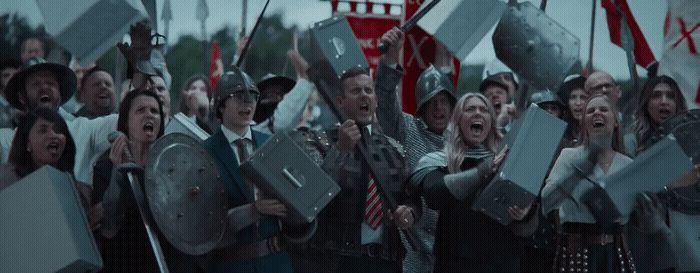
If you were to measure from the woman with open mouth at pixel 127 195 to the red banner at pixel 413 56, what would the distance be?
311 centimetres

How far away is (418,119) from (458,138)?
0.87 meters

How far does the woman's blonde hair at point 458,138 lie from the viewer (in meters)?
8.35

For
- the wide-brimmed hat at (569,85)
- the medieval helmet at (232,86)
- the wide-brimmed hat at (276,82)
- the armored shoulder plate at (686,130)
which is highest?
the medieval helmet at (232,86)

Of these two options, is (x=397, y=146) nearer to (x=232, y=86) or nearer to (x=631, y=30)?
(x=232, y=86)

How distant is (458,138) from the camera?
8.45 m

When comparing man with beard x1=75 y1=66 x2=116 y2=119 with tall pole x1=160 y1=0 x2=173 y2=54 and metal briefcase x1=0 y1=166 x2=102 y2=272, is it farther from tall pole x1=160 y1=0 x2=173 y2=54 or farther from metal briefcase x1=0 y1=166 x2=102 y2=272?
tall pole x1=160 y1=0 x2=173 y2=54

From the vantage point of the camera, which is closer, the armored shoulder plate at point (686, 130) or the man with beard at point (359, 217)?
the man with beard at point (359, 217)

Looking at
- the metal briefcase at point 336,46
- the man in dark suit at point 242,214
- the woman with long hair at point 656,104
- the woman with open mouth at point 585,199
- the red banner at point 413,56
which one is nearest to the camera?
the man in dark suit at point 242,214

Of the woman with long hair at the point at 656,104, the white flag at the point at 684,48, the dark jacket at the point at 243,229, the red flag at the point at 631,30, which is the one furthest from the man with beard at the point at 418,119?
the red flag at the point at 631,30

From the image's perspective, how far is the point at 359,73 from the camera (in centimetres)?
851

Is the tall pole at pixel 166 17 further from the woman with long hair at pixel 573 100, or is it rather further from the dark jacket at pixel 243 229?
the dark jacket at pixel 243 229

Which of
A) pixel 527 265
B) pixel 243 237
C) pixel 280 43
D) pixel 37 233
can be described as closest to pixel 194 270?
pixel 243 237

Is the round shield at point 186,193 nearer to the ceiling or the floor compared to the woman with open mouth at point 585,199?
nearer to the ceiling

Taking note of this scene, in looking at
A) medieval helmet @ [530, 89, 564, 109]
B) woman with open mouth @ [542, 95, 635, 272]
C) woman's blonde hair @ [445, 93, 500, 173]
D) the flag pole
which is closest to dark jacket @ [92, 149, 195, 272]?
woman's blonde hair @ [445, 93, 500, 173]
